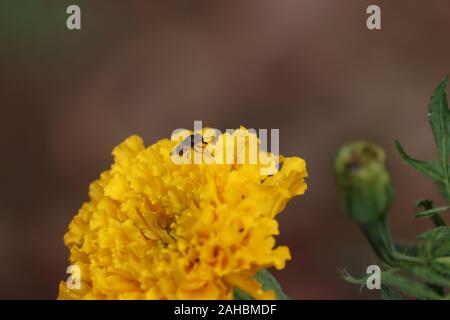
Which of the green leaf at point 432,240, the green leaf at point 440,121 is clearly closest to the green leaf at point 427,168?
the green leaf at point 440,121

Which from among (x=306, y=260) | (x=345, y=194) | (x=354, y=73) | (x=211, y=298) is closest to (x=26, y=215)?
(x=306, y=260)

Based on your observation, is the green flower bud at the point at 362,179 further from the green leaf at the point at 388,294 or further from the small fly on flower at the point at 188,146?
the small fly on flower at the point at 188,146

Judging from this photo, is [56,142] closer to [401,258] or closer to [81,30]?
[81,30]

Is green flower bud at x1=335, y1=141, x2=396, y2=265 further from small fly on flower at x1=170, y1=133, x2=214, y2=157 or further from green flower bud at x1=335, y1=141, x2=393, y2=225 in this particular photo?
small fly on flower at x1=170, y1=133, x2=214, y2=157

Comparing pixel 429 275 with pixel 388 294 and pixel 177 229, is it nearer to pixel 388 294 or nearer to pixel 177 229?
pixel 388 294

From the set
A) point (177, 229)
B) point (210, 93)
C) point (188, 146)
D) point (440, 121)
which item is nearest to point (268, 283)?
point (177, 229)

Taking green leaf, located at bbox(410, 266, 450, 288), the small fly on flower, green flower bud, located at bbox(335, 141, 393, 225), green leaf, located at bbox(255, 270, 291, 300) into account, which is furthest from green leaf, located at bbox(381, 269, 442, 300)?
the small fly on flower
